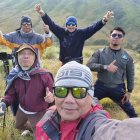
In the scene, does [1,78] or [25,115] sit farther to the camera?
[1,78]

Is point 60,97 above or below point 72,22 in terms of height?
below

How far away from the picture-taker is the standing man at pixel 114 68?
6.52 meters

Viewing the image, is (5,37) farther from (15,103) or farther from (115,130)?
(115,130)

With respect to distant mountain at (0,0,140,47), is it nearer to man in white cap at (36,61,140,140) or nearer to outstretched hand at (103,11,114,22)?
outstretched hand at (103,11,114,22)

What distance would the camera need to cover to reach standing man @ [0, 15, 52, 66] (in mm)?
7754

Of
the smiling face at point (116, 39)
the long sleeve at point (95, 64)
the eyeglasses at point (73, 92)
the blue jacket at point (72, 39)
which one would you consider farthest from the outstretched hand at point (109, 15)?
the eyeglasses at point (73, 92)

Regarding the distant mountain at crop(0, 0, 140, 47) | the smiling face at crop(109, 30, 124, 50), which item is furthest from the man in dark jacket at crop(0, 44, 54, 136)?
the distant mountain at crop(0, 0, 140, 47)

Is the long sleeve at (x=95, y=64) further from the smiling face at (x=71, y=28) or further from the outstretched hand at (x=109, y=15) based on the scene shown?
the outstretched hand at (x=109, y=15)

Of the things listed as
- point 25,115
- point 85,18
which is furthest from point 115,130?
point 85,18

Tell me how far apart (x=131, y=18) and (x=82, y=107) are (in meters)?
175

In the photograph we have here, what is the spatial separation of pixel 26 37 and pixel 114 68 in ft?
8.26

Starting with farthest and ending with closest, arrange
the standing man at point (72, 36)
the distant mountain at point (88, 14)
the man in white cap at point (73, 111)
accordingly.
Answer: the distant mountain at point (88, 14) < the standing man at point (72, 36) < the man in white cap at point (73, 111)

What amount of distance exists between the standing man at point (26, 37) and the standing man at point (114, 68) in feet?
5.01

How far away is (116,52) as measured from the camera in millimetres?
6574
